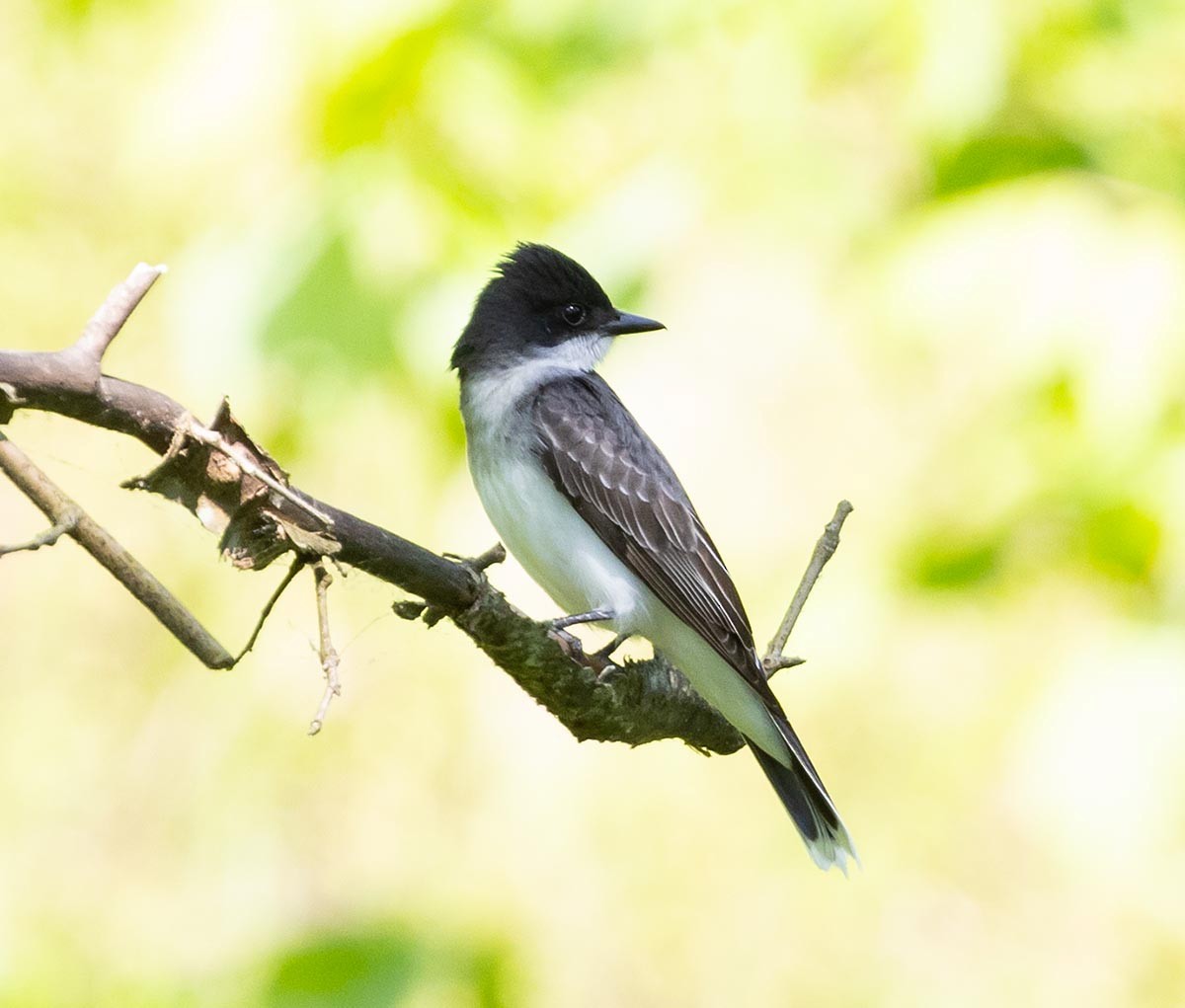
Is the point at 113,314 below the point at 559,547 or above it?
below

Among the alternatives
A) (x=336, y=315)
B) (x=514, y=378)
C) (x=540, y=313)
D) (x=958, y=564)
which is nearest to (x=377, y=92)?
(x=336, y=315)

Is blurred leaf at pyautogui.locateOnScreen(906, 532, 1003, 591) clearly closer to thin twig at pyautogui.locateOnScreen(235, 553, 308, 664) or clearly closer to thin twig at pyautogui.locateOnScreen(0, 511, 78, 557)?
thin twig at pyautogui.locateOnScreen(235, 553, 308, 664)

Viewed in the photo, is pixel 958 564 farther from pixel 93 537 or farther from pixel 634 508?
pixel 93 537

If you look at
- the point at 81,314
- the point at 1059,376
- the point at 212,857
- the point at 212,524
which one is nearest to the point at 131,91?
the point at 81,314

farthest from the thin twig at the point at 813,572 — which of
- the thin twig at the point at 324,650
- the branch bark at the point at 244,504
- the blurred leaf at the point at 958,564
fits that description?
the thin twig at the point at 324,650

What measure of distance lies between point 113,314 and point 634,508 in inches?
96.5

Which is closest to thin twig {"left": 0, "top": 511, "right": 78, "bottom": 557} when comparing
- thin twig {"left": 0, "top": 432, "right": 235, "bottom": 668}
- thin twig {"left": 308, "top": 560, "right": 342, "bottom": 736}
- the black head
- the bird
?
thin twig {"left": 0, "top": 432, "right": 235, "bottom": 668}

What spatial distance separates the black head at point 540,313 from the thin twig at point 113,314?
8.65 ft

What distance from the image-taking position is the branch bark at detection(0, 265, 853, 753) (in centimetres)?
177

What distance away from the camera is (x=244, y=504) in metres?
2.04

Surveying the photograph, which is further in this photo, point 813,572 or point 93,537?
point 813,572

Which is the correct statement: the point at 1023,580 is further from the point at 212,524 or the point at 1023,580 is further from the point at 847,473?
the point at 212,524

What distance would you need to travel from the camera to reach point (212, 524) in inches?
81.2

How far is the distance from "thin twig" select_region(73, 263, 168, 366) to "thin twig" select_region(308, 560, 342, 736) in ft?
1.36
